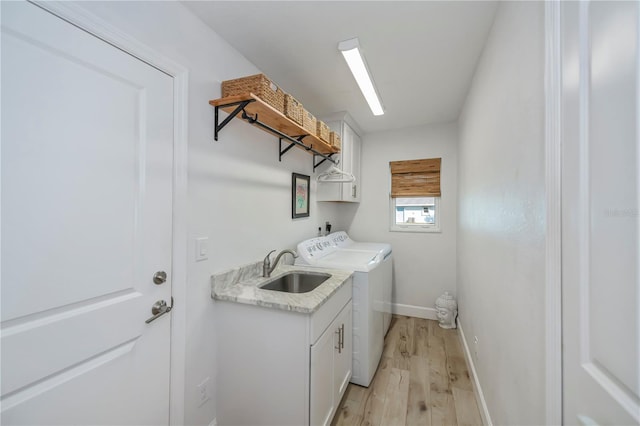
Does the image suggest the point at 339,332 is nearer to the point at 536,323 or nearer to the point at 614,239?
the point at 536,323

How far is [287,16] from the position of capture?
4.81ft

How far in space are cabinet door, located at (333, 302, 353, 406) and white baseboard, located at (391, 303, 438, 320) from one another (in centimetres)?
169

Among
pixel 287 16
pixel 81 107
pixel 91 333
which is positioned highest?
pixel 287 16

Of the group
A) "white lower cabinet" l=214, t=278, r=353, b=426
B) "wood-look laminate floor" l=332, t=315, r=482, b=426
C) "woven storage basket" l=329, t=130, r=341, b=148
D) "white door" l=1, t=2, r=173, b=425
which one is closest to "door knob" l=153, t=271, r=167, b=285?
"white door" l=1, t=2, r=173, b=425

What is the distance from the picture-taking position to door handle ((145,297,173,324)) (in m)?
1.21

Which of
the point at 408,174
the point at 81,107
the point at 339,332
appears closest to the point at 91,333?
the point at 81,107

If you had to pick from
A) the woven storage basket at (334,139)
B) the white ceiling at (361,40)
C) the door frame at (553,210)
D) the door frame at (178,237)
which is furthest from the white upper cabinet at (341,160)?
the door frame at (553,210)

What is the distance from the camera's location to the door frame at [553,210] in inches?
31.3

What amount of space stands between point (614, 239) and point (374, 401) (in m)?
1.92

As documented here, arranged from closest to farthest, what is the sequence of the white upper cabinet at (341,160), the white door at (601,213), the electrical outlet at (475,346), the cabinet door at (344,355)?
1. the white door at (601,213)
2. the cabinet door at (344,355)
3. the electrical outlet at (475,346)
4. the white upper cabinet at (341,160)

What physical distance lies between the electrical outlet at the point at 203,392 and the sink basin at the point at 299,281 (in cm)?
71

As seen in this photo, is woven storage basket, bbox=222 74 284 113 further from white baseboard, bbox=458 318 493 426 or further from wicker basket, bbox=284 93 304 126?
white baseboard, bbox=458 318 493 426

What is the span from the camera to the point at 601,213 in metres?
0.61

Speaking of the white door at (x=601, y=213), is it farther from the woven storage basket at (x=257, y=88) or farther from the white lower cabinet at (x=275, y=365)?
the woven storage basket at (x=257, y=88)
